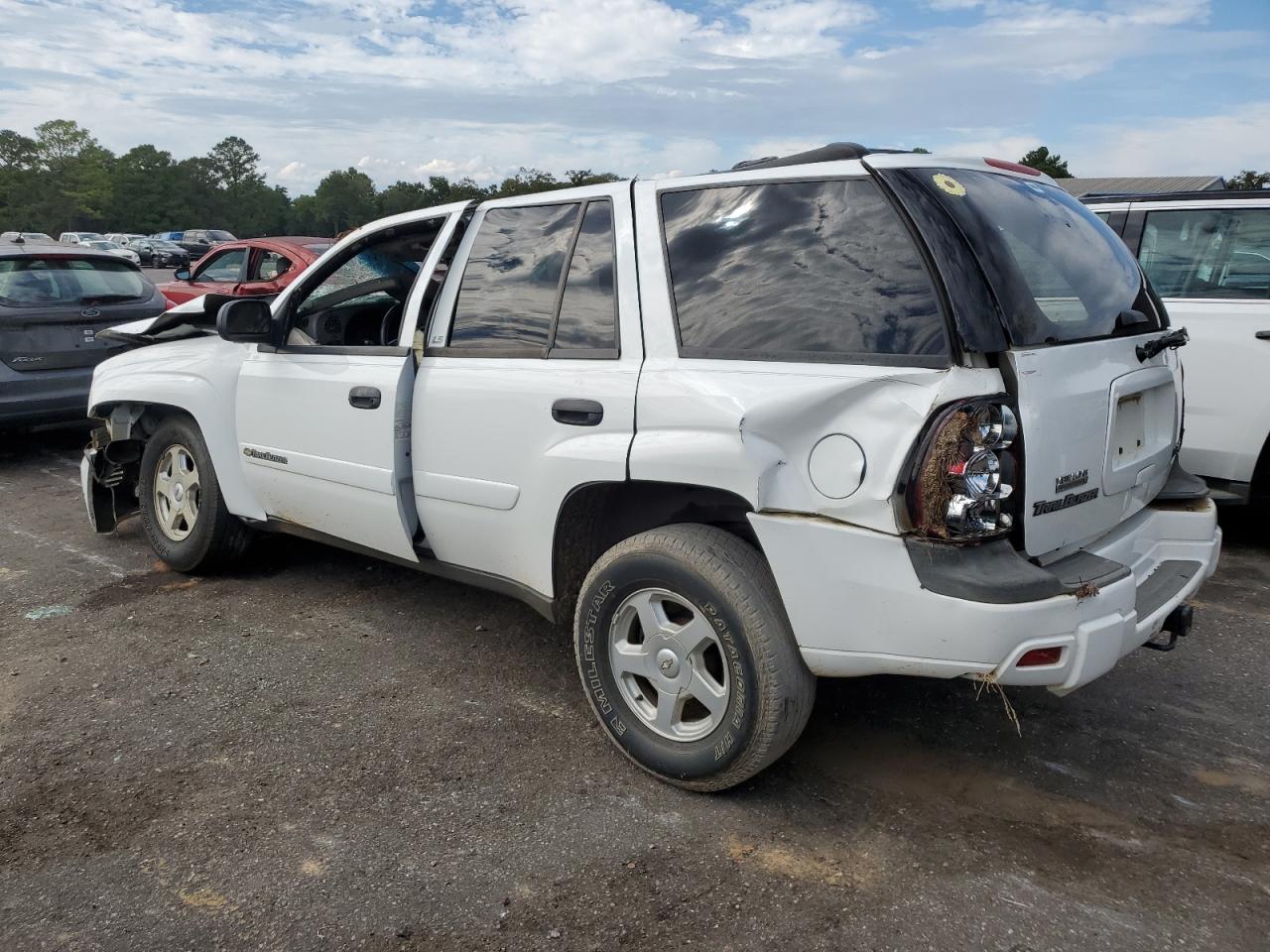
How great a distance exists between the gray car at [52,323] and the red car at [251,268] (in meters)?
1.39

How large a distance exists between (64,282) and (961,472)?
761 cm

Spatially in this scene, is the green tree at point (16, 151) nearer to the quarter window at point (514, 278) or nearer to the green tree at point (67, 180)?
the green tree at point (67, 180)

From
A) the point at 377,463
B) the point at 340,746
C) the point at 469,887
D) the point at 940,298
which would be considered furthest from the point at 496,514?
the point at 940,298

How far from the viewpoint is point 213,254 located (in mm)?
11258

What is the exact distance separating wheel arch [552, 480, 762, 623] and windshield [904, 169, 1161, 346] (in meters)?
0.94

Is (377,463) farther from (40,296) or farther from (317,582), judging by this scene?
(40,296)

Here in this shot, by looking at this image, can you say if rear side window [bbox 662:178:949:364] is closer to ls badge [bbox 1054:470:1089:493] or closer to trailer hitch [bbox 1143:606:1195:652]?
ls badge [bbox 1054:470:1089:493]

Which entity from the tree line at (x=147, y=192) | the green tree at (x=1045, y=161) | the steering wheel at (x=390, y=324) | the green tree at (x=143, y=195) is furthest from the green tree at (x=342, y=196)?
the steering wheel at (x=390, y=324)

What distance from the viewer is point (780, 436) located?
262 centimetres

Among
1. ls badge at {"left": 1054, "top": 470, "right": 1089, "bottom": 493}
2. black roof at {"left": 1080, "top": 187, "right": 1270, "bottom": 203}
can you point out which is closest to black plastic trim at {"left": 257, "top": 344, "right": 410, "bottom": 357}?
ls badge at {"left": 1054, "top": 470, "right": 1089, "bottom": 493}

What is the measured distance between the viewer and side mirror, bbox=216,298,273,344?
4051 mm

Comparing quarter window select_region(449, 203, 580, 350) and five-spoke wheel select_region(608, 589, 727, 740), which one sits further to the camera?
quarter window select_region(449, 203, 580, 350)

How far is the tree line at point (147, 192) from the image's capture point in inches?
3334

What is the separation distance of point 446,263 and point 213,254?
877 centimetres
